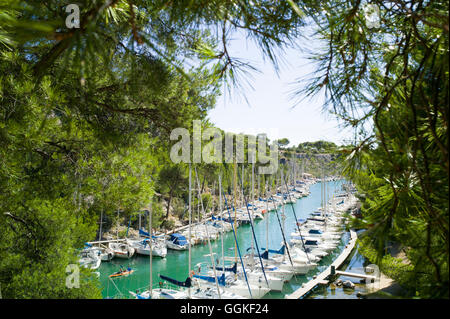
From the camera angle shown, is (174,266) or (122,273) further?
(174,266)

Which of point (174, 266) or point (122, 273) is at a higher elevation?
point (122, 273)

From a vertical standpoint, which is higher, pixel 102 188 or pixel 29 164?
pixel 29 164

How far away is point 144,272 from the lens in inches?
524

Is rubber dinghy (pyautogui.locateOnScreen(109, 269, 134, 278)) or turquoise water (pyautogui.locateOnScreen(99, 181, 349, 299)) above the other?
rubber dinghy (pyautogui.locateOnScreen(109, 269, 134, 278))

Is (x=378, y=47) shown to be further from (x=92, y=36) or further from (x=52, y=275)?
(x=52, y=275)

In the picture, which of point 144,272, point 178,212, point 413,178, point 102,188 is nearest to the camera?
point 413,178

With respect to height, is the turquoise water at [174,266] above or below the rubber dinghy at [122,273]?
below

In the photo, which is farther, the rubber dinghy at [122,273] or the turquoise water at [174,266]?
the rubber dinghy at [122,273]

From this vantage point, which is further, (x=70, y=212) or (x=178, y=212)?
(x=178, y=212)

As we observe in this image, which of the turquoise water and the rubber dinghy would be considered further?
the rubber dinghy
